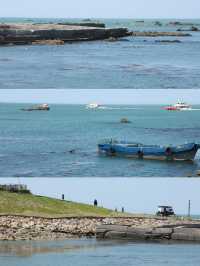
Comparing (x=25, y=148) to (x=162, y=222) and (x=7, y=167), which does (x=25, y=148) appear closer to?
(x=7, y=167)

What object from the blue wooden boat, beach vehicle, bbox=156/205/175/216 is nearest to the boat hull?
the blue wooden boat

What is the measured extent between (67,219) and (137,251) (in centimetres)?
328

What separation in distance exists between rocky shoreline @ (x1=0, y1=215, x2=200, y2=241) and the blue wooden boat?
146 cm

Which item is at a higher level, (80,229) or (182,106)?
(182,106)

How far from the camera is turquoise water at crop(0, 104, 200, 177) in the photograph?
24438mm

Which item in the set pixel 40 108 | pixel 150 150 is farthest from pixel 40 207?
pixel 150 150

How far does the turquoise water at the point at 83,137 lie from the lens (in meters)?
24.4

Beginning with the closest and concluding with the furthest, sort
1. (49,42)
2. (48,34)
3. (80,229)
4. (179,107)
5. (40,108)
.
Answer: (80,229) → (179,107) → (40,108) → (49,42) → (48,34)

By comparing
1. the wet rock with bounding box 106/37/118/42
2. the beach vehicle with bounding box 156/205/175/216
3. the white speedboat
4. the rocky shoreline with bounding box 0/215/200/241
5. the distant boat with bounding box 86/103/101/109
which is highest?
the wet rock with bounding box 106/37/118/42

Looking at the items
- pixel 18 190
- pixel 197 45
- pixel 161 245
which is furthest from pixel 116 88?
pixel 197 45

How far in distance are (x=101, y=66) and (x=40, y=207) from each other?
41.2ft

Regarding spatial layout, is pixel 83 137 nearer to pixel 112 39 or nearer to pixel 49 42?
pixel 49 42

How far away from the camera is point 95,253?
2228cm

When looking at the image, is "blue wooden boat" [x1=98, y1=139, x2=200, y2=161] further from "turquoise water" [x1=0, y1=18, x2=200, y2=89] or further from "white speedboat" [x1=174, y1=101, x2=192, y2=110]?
"turquoise water" [x1=0, y1=18, x2=200, y2=89]
